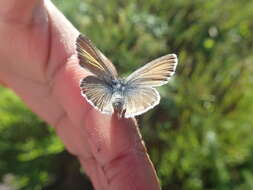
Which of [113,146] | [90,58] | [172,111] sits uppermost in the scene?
[90,58]

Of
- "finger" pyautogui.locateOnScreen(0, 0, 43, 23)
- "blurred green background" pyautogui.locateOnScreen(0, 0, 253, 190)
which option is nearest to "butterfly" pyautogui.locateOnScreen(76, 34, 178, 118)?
"finger" pyautogui.locateOnScreen(0, 0, 43, 23)

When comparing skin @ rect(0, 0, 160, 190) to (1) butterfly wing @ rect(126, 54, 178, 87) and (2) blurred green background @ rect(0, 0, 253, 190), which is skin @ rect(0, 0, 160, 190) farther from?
(2) blurred green background @ rect(0, 0, 253, 190)

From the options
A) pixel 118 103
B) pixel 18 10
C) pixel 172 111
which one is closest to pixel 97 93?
pixel 118 103

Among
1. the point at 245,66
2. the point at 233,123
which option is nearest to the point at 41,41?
the point at 233,123

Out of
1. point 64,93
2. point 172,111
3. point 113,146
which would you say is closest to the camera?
point 113,146

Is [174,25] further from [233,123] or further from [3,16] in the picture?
[3,16]

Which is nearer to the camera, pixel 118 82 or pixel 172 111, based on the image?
pixel 118 82

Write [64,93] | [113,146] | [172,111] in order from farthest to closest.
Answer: [172,111] → [64,93] → [113,146]

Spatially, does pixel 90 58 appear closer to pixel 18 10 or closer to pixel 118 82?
pixel 118 82
